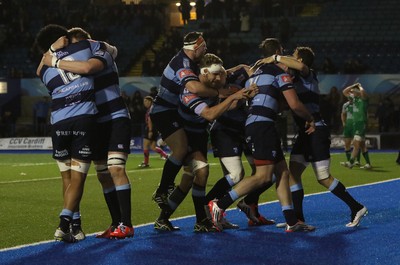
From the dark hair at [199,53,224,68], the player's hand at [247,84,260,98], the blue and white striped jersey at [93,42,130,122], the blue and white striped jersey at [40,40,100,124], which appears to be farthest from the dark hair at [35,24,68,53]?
the player's hand at [247,84,260,98]

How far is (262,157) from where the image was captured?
8.22 m

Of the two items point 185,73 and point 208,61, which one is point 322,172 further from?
point 185,73

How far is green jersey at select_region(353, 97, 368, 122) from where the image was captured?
63.0 ft

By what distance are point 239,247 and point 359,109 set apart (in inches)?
496

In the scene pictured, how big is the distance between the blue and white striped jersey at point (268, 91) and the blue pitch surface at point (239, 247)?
49.9 inches

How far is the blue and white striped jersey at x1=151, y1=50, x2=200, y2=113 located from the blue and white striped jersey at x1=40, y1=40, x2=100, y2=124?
3.10ft

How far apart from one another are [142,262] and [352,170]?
12332mm

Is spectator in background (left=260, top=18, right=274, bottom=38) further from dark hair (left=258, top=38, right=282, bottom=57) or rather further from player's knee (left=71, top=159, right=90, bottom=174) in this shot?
player's knee (left=71, top=159, right=90, bottom=174)

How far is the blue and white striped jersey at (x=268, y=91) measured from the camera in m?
8.25

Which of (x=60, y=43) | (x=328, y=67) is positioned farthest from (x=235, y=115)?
(x=328, y=67)

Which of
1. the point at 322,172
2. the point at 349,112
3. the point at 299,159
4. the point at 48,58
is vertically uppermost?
the point at 48,58

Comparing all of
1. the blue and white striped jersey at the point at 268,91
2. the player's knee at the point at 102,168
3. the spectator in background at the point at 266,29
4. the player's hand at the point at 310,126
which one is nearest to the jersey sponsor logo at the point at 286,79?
the blue and white striped jersey at the point at 268,91

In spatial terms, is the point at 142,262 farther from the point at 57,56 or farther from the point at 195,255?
the point at 57,56

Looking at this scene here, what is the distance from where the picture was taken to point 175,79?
846cm
